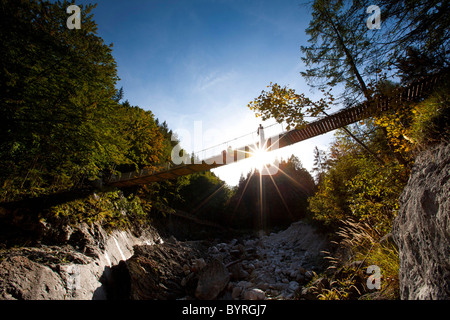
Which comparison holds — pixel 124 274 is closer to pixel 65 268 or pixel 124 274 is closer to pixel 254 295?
pixel 65 268

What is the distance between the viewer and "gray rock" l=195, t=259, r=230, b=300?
15.6ft

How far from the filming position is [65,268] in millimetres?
3443

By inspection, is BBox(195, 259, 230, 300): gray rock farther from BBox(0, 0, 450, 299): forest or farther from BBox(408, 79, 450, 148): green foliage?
BBox(408, 79, 450, 148): green foliage

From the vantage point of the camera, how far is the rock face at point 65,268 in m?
2.77

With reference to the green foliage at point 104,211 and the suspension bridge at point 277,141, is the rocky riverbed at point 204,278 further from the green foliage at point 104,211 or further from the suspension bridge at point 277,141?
the suspension bridge at point 277,141

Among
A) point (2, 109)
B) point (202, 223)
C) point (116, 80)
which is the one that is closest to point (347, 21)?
point (116, 80)

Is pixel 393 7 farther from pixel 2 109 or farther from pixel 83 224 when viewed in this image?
pixel 83 224

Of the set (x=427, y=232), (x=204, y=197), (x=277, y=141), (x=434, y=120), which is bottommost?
(x=204, y=197)

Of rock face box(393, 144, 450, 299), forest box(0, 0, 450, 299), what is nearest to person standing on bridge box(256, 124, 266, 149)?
forest box(0, 0, 450, 299)

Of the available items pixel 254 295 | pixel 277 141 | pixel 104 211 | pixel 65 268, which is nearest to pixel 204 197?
pixel 104 211

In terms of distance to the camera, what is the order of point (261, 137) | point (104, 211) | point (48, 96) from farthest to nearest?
point (261, 137) → point (104, 211) → point (48, 96)

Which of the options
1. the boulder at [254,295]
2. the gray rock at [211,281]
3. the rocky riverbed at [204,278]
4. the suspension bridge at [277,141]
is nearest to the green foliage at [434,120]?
the suspension bridge at [277,141]

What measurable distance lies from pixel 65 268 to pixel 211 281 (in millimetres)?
3498
